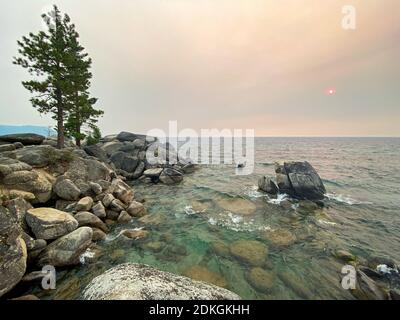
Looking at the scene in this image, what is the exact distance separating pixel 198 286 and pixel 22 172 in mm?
12581

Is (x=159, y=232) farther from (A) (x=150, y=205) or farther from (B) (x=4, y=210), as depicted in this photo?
(B) (x=4, y=210)

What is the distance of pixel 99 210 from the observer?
11.5m

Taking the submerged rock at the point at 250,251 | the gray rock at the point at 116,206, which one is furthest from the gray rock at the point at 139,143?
the submerged rock at the point at 250,251

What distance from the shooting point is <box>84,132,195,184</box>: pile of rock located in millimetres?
24188

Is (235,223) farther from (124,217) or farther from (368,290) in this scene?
(124,217)

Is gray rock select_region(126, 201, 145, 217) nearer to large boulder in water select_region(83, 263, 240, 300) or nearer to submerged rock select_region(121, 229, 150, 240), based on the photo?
submerged rock select_region(121, 229, 150, 240)

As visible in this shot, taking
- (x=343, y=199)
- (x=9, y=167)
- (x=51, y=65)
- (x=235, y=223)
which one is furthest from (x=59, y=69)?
(x=343, y=199)

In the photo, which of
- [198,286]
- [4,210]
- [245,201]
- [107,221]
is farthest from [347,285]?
[4,210]

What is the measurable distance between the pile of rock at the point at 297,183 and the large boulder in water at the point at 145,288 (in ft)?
52.5

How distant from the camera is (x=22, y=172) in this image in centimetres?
1070

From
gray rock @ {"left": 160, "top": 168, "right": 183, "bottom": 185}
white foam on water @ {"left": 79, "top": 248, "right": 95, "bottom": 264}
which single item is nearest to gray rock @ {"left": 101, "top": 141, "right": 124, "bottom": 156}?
gray rock @ {"left": 160, "top": 168, "right": 183, "bottom": 185}

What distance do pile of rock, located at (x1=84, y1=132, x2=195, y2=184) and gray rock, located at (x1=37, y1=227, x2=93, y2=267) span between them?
15.3m

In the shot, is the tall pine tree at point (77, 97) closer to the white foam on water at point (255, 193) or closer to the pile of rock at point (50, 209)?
the pile of rock at point (50, 209)

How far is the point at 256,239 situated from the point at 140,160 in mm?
21991
